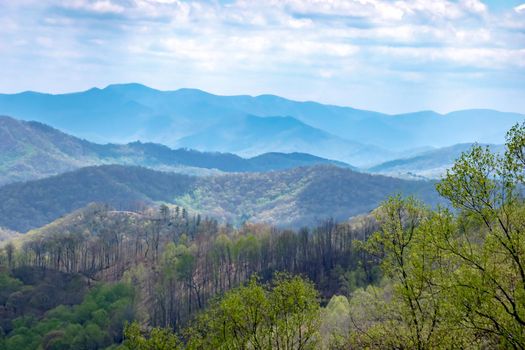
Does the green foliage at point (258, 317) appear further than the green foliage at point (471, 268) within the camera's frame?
Yes

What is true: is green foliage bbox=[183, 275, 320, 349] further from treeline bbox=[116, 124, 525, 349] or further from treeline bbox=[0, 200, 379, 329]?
treeline bbox=[0, 200, 379, 329]

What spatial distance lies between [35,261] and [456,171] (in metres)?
191

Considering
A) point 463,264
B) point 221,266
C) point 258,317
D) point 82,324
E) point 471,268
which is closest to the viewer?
point 471,268

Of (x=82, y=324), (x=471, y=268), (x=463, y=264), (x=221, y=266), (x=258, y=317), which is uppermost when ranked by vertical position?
(x=463, y=264)

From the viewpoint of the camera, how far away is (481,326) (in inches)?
1112

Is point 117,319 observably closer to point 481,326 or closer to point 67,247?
point 67,247

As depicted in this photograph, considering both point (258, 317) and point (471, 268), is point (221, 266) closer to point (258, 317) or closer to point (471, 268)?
point (258, 317)

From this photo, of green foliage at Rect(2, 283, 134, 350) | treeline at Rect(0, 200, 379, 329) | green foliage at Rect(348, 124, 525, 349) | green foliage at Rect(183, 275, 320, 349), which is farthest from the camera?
treeline at Rect(0, 200, 379, 329)

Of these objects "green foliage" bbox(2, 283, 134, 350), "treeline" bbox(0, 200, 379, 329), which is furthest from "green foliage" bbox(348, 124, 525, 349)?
"treeline" bbox(0, 200, 379, 329)

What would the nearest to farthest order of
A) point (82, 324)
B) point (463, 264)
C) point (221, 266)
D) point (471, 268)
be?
1. point (471, 268)
2. point (463, 264)
3. point (82, 324)
4. point (221, 266)

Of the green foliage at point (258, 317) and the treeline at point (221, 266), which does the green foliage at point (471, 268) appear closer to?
the green foliage at point (258, 317)

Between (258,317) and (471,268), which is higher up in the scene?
(471,268)

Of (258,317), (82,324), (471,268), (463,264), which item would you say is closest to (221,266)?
(82,324)

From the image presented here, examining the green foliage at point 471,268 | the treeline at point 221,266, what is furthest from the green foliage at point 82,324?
the green foliage at point 471,268
